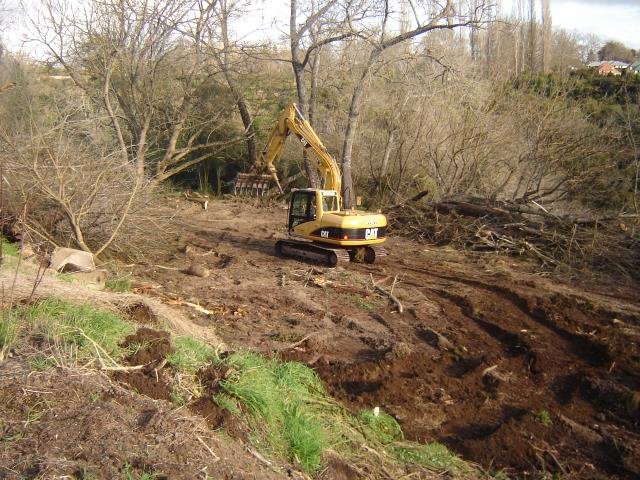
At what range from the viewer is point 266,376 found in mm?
5816

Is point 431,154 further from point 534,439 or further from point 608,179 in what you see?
point 534,439

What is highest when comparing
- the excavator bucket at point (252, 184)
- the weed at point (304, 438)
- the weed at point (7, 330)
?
the excavator bucket at point (252, 184)

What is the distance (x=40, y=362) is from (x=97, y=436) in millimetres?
1214

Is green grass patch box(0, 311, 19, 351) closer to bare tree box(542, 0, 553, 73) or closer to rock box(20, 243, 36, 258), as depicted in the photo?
rock box(20, 243, 36, 258)

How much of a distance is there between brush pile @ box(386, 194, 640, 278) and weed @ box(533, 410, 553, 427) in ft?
22.1

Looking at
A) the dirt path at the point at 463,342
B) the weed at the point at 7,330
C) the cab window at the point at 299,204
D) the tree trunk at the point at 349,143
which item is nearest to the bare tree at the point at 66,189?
the dirt path at the point at 463,342

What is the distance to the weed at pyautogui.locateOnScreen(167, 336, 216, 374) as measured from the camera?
5277mm

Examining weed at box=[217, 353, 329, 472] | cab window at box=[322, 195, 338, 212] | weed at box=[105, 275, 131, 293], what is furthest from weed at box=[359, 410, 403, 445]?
cab window at box=[322, 195, 338, 212]

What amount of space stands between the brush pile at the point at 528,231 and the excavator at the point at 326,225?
8.80 feet

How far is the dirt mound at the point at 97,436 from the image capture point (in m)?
3.44

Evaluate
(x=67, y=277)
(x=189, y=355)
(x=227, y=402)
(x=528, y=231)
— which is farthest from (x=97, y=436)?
(x=528, y=231)

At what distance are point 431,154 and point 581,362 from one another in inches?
474

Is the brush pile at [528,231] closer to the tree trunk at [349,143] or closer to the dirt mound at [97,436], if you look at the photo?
the tree trunk at [349,143]

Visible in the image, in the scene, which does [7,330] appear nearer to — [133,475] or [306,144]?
[133,475]
